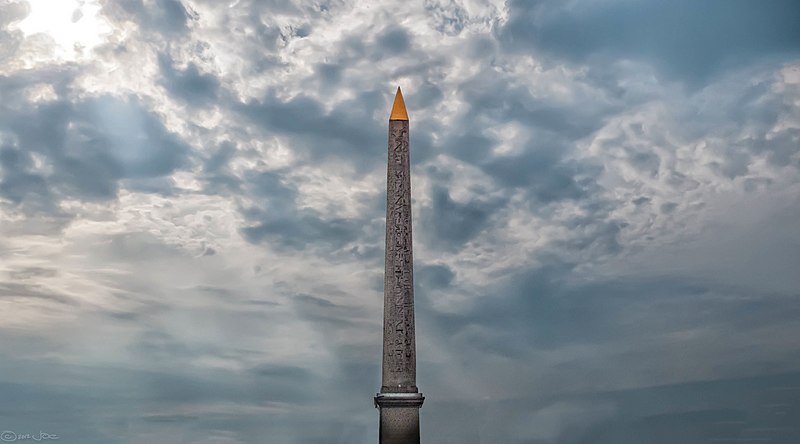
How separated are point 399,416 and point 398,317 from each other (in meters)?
2.24

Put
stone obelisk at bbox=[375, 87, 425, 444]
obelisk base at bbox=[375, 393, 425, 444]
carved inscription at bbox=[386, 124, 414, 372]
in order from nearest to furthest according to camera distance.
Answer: obelisk base at bbox=[375, 393, 425, 444]
stone obelisk at bbox=[375, 87, 425, 444]
carved inscription at bbox=[386, 124, 414, 372]

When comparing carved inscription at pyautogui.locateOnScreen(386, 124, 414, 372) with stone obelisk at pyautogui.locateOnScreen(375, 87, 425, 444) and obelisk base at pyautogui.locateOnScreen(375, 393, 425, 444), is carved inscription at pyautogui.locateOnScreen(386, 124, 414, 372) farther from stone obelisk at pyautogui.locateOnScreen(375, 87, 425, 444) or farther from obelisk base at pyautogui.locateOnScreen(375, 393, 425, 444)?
obelisk base at pyautogui.locateOnScreen(375, 393, 425, 444)

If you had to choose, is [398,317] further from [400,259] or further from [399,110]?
[399,110]

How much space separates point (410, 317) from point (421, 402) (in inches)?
77.1

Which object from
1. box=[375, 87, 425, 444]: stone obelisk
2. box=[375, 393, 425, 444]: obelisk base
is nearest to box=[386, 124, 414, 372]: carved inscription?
box=[375, 87, 425, 444]: stone obelisk

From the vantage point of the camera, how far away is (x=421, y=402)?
19.7 m

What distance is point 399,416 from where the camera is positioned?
19.7 metres

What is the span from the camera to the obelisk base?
771 inches

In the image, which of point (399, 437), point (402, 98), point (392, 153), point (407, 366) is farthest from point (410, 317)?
point (402, 98)

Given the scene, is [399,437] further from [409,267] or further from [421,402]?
[409,267]

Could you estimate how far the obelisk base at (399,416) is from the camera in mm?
19578

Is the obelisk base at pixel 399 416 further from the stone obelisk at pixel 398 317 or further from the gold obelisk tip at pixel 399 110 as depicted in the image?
the gold obelisk tip at pixel 399 110

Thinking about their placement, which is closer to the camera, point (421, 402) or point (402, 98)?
point (421, 402)

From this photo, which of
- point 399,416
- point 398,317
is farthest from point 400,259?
point 399,416
